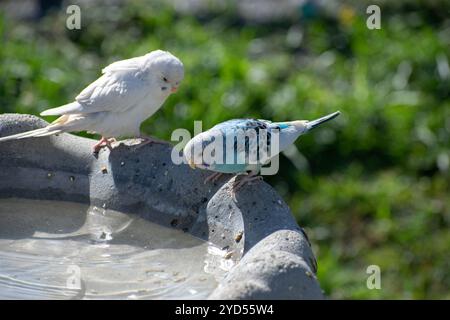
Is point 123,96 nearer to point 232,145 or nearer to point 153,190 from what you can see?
point 153,190

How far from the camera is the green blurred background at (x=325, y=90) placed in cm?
533

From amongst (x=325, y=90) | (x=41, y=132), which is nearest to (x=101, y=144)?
(x=41, y=132)

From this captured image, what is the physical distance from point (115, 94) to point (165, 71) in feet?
0.82

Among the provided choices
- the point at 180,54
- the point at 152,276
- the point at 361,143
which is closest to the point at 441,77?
the point at 361,143

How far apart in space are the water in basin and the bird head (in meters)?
0.68

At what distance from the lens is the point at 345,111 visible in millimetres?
6164

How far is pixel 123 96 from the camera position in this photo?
417cm

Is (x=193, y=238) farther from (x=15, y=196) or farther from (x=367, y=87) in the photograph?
(x=367, y=87)

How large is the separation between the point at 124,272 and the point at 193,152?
1.71 ft

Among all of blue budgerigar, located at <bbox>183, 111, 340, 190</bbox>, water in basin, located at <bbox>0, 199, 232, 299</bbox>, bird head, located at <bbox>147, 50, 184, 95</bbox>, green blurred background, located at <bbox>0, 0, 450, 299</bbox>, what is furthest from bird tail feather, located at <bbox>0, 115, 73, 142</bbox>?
green blurred background, located at <bbox>0, 0, 450, 299</bbox>

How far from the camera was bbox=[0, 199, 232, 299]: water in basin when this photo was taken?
10.7 feet

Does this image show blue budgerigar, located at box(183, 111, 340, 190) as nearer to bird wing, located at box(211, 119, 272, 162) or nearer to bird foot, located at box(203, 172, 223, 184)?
bird wing, located at box(211, 119, 272, 162)

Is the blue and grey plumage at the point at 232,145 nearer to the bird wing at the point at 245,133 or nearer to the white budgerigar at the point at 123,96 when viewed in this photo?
the bird wing at the point at 245,133

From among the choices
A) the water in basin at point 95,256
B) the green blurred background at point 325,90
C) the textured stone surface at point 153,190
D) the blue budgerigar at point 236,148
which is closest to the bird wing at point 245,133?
the blue budgerigar at point 236,148
